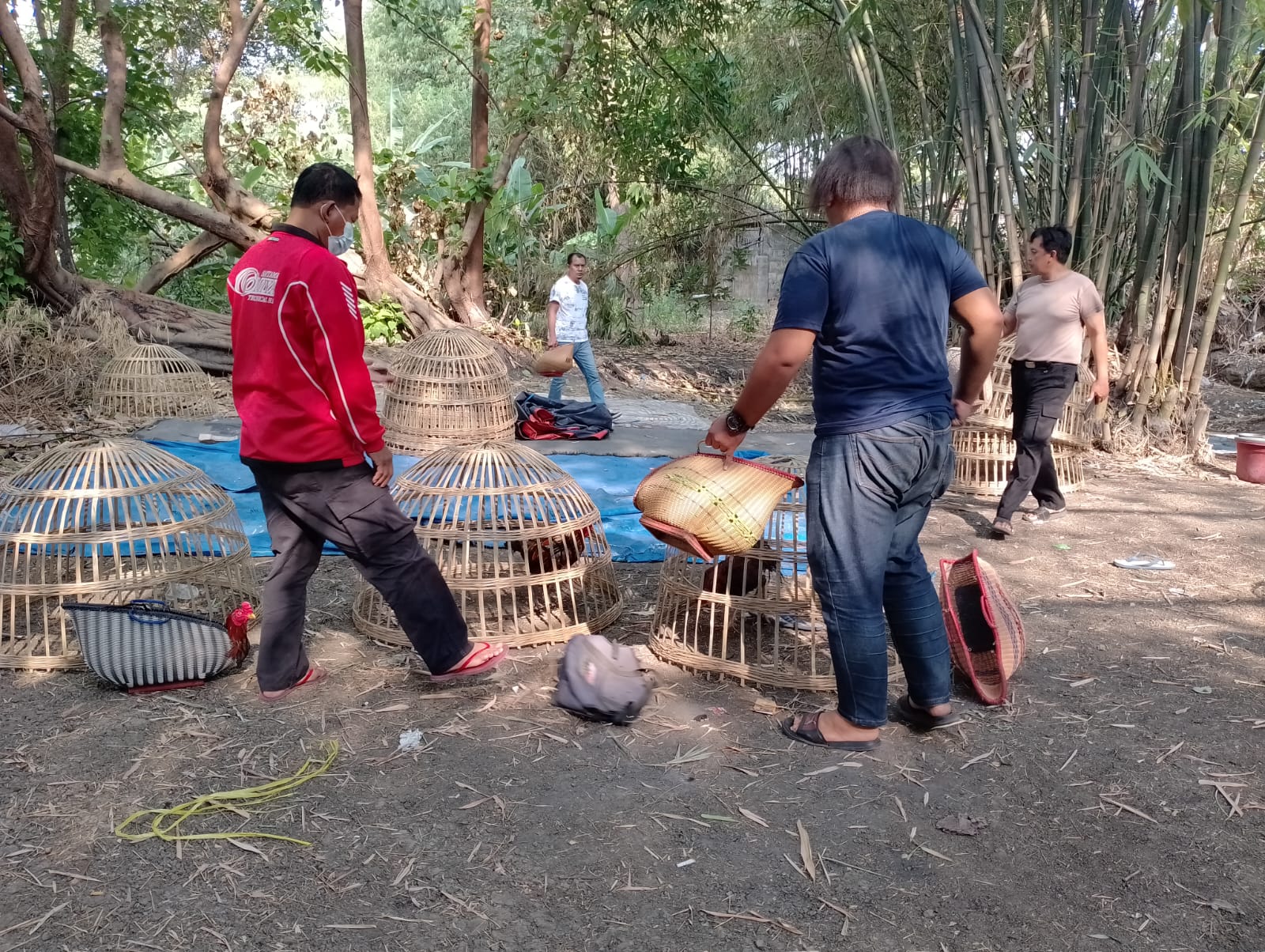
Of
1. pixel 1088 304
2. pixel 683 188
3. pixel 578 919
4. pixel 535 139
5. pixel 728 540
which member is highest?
pixel 535 139

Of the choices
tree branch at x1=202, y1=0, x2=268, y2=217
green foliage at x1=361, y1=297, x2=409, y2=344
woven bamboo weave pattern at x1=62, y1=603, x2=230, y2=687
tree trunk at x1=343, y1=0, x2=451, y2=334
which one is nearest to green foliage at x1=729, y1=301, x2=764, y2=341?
tree trunk at x1=343, y1=0, x2=451, y2=334

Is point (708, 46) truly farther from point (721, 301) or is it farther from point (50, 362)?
point (50, 362)

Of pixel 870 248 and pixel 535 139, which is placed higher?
pixel 535 139

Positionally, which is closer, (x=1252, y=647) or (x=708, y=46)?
(x=1252, y=647)

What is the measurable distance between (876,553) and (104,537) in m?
2.65

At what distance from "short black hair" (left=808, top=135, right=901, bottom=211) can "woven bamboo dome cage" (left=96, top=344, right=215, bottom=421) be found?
23.4 feet

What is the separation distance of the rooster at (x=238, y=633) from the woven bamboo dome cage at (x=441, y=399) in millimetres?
3793

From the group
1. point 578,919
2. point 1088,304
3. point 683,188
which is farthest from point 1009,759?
point 683,188

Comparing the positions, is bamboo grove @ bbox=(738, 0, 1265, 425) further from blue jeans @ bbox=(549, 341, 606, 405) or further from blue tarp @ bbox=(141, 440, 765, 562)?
blue jeans @ bbox=(549, 341, 606, 405)

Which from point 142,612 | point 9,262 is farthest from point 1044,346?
point 9,262

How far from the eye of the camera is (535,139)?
56.4 feet

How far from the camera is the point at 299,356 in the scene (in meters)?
3.03

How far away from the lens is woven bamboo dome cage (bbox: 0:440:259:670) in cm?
356

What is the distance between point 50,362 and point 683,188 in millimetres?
8068
